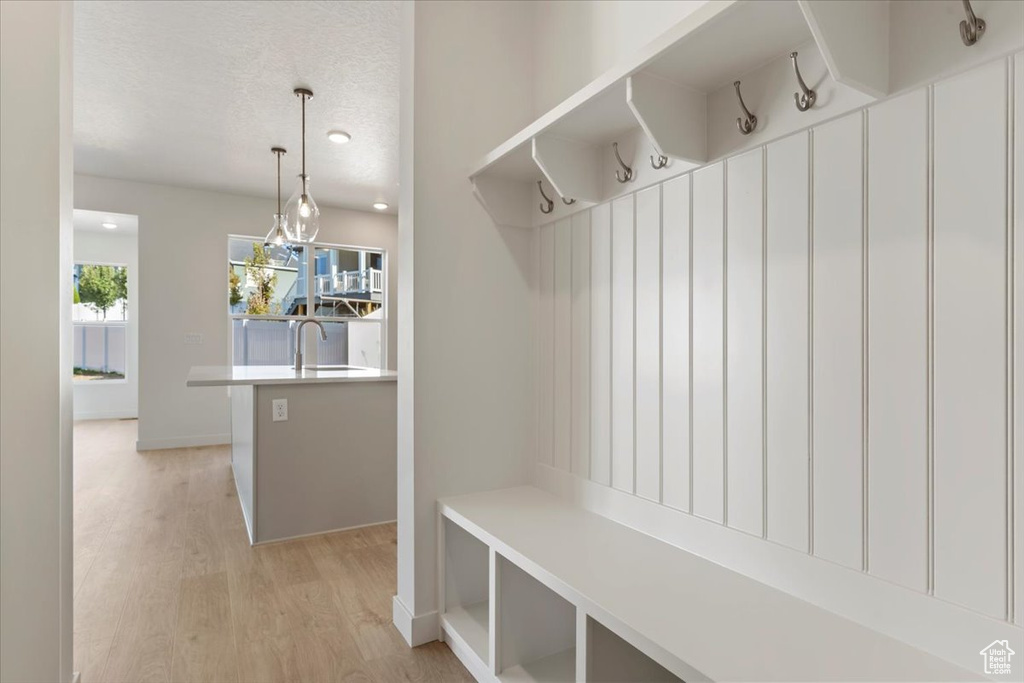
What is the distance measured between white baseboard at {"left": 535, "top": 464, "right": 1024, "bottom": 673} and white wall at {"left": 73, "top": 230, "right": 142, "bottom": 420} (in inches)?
314

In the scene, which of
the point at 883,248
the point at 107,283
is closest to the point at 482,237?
the point at 883,248

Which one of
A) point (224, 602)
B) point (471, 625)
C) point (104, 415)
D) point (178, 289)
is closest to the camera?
point (471, 625)

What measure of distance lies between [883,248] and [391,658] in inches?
70.2

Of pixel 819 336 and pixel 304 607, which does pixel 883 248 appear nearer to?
pixel 819 336

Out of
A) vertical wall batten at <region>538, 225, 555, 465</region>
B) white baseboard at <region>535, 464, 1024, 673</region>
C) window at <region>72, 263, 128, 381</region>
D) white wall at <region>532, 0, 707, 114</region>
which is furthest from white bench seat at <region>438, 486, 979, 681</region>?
window at <region>72, 263, 128, 381</region>

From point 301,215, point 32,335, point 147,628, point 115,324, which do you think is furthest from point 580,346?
point 115,324

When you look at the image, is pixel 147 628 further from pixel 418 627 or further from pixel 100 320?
pixel 100 320

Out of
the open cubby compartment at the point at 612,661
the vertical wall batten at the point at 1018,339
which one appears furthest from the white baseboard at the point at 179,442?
the vertical wall batten at the point at 1018,339

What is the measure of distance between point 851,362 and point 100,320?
29.4 feet

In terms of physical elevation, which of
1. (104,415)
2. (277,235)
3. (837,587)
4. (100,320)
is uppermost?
(277,235)

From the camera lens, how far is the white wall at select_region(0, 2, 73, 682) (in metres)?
1.24

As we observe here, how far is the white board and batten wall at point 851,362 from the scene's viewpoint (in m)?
0.81

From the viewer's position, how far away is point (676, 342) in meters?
1.38

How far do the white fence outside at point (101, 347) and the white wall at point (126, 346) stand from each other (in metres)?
0.09
